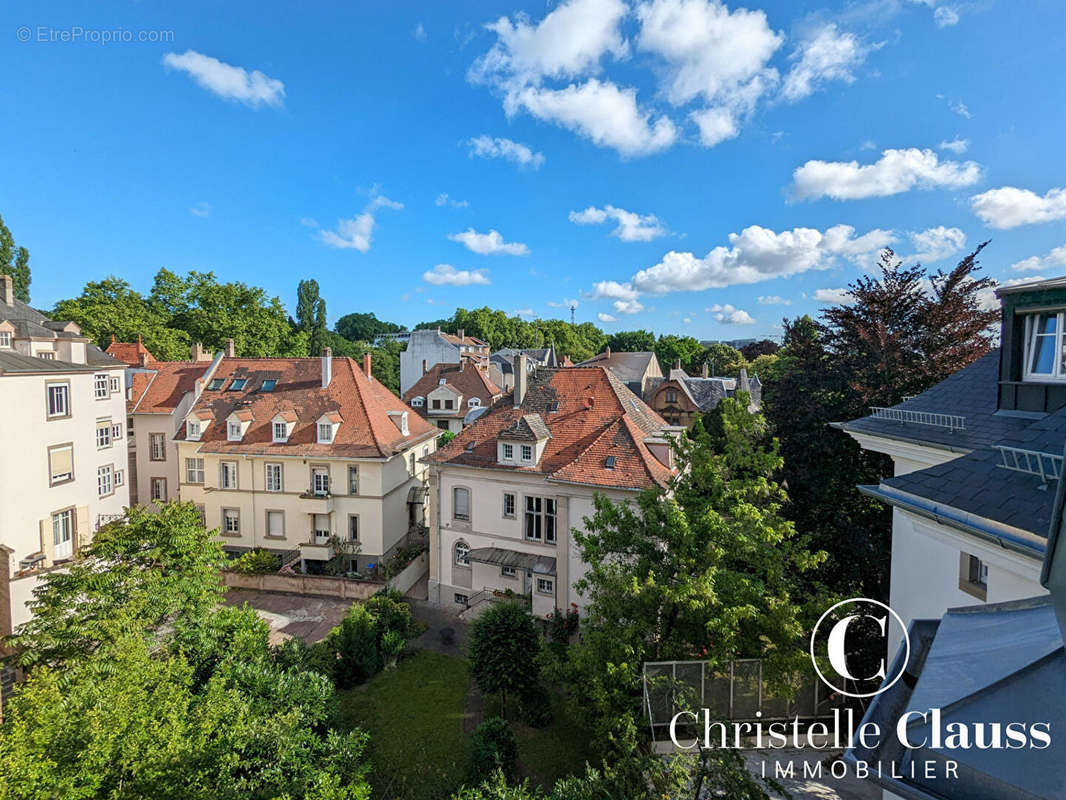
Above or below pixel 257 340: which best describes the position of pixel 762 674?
below

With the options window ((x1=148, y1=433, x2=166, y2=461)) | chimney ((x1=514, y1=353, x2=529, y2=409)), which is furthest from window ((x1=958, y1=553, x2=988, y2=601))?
window ((x1=148, y1=433, x2=166, y2=461))

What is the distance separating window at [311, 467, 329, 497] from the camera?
27.6m

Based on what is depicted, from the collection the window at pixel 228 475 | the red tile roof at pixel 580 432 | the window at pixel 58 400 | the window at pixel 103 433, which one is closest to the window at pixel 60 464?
the window at pixel 58 400

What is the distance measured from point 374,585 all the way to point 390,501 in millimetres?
4659

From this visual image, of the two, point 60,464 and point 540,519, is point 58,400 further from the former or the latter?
point 540,519

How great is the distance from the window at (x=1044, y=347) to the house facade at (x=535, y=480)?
11973 mm

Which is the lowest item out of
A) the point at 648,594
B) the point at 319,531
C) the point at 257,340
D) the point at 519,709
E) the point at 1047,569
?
the point at 519,709

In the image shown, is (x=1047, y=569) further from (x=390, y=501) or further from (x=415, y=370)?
(x=415, y=370)

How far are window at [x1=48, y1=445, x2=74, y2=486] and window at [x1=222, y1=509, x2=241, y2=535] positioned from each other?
7.42 m

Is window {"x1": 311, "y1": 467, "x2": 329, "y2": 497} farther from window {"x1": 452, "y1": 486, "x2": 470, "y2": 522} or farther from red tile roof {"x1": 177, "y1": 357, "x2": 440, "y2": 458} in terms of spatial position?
window {"x1": 452, "y1": 486, "x2": 470, "y2": 522}

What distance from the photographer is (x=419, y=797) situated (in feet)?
40.9

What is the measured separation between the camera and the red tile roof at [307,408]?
91.5 ft

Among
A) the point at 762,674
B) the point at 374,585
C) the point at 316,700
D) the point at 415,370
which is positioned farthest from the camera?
the point at 415,370

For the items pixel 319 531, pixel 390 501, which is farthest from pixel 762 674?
pixel 319 531
